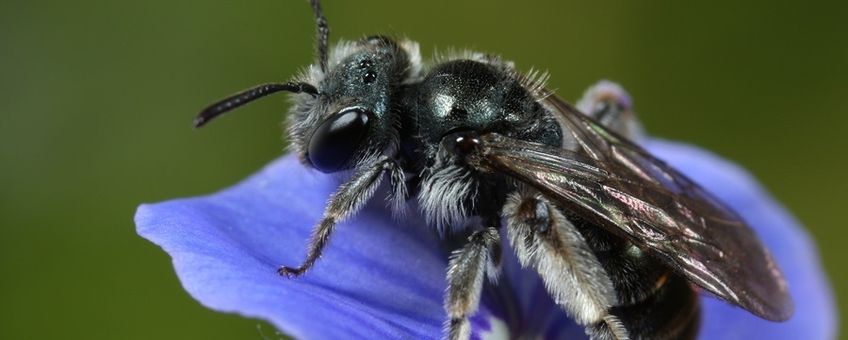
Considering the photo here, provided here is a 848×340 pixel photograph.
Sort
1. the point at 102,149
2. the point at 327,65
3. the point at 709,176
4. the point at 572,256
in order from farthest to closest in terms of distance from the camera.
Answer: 1. the point at 102,149
2. the point at 709,176
3. the point at 327,65
4. the point at 572,256

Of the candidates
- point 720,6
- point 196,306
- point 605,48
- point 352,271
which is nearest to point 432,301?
point 352,271

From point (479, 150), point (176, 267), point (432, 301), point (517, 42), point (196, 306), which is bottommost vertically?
point (196, 306)

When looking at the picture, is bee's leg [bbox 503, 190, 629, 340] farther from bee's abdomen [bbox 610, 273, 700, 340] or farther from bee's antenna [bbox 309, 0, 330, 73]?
bee's antenna [bbox 309, 0, 330, 73]

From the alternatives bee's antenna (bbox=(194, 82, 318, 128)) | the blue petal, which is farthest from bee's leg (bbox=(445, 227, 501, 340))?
bee's antenna (bbox=(194, 82, 318, 128))

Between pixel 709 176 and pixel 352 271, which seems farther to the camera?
pixel 709 176

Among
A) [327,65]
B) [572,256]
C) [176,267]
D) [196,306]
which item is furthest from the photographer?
[196,306]

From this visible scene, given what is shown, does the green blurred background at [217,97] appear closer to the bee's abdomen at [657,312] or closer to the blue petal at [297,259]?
the blue petal at [297,259]

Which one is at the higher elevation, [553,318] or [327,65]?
[327,65]

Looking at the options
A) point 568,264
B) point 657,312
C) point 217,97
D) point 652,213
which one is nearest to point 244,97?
point 568,264

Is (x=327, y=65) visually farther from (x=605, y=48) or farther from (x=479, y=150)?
(x=605, y=48)
